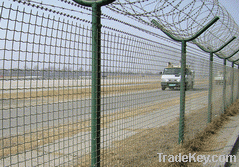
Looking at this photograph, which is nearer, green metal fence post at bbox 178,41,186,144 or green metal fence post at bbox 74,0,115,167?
green metal fence post at bbox 74,0,115,167

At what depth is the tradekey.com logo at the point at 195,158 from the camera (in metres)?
4.11

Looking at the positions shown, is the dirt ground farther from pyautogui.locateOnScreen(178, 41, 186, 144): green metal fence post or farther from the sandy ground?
pyautogui.locateOnScreen(178, 41, 186, 144): green metal fence post

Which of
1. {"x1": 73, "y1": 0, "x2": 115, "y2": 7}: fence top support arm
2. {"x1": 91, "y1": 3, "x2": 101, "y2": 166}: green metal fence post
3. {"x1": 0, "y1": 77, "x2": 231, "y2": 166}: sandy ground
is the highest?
{"x1": 73, "y1": 0, "x2": 115, "y2": 7}: fence top support arm

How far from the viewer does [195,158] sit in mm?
4516

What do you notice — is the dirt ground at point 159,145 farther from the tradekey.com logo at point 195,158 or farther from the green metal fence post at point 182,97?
the green metal fence post at point 182,97

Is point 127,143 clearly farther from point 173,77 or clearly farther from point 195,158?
point 173,77

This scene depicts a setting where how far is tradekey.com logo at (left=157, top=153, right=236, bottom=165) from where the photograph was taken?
4.11m

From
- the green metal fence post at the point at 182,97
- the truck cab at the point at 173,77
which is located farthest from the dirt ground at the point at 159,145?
the truck cab at the point at 173,77

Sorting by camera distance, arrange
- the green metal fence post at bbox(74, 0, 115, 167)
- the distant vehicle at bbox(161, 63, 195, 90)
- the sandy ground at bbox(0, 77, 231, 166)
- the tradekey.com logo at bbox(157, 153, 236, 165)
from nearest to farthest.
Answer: the green metal fence post at bbox(74, 0, 115, 167), the sandy ground at bbox(0, 77, 231, 166), the tradekey.com logo at bbox(157, 153, 236, 165), the distant vehicle at bbox(161, 63, 195, 90)

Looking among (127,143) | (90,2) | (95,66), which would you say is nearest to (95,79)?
(95,66)

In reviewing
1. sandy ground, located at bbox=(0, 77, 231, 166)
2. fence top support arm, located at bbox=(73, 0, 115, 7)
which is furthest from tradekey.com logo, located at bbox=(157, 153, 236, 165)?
fence top support arm, located at bbox=(73, 0, 115, 7)

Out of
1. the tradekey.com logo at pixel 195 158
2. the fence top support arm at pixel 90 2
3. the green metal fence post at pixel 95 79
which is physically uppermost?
the fence top support arm at pixel 90 2

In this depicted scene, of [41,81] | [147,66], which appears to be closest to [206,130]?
[147,66]

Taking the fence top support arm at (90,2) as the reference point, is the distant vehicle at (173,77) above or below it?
below
